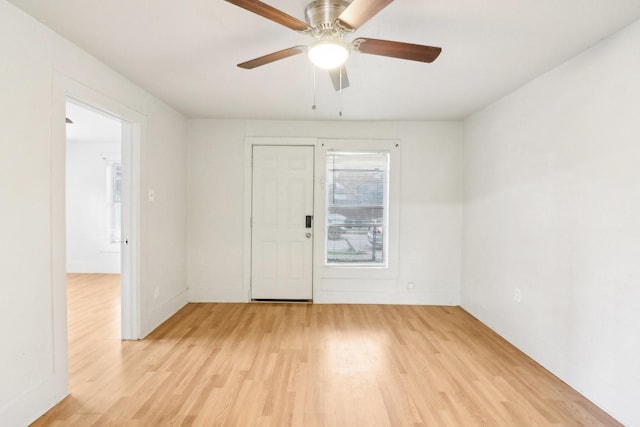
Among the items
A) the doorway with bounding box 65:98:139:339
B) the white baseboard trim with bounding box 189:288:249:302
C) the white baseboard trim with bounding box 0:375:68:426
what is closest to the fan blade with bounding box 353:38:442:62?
the white baseboard trim with bounding box 0:375:68:426

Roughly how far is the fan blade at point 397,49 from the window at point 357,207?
7.93 ft

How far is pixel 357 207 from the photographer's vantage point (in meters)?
4.25

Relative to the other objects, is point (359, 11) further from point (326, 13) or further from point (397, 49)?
point (397, 49)

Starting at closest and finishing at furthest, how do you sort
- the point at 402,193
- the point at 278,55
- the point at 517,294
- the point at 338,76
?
the point at 278,55, the point at 338,76, the point at 517,294, the point at 402,193

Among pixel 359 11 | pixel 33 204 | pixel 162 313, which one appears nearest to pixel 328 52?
pixel 359 11

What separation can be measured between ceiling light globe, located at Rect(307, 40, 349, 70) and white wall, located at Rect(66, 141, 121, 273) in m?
5.36

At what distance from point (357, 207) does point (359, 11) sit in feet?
9.73

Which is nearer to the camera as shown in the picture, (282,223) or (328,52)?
(328,52)

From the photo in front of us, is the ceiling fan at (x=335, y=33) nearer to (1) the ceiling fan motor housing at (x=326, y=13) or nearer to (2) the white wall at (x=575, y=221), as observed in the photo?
(1) the ceiling fan motor housing at (x=326, y=13)

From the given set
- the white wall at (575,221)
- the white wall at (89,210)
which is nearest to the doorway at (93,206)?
the white wall at (89,210)

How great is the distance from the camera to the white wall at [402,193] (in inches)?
164

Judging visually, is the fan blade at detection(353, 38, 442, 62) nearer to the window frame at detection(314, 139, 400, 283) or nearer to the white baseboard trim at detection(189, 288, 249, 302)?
the window frame at detection(314, 139, 400, 283)

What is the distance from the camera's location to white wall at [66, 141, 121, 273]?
5.67m

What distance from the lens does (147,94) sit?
315cm
